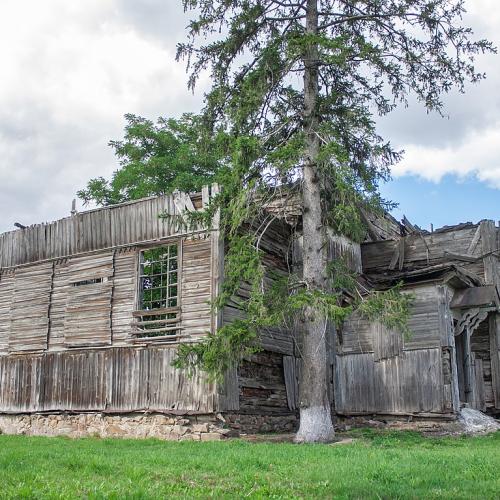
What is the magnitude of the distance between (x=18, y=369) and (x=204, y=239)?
767cm

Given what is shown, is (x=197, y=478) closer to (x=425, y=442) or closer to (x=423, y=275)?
(x=425, y=442)

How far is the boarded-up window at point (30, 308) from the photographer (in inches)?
769

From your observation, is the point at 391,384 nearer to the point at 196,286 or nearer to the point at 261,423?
the point at 261,423

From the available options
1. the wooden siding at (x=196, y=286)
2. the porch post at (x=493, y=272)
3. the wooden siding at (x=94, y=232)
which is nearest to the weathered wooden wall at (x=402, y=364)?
the porch post at (x=493, y=272)

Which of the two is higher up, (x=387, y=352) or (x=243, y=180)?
(x=243, y=180)

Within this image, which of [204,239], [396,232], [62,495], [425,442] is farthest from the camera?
[396,232]

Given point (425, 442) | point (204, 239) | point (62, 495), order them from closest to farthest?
point (62, 495), point (425, 442), point (204, 239)

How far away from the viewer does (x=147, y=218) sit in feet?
59.2

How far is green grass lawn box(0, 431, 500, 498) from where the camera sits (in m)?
7.08

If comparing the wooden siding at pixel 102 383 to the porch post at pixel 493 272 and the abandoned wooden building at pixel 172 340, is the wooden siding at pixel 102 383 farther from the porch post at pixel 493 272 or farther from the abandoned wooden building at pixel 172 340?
the porch post at pixel 493 272

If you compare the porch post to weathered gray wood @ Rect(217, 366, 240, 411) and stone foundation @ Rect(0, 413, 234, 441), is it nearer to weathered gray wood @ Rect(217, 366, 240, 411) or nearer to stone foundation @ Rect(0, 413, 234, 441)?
weathered gray wood @ Rect(217, 366, 240, 411)

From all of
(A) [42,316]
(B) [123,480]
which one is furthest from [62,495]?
(A) [42,316]

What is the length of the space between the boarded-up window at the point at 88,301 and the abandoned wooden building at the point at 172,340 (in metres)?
0.04

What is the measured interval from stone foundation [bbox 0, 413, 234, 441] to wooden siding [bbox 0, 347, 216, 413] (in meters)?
0.23
